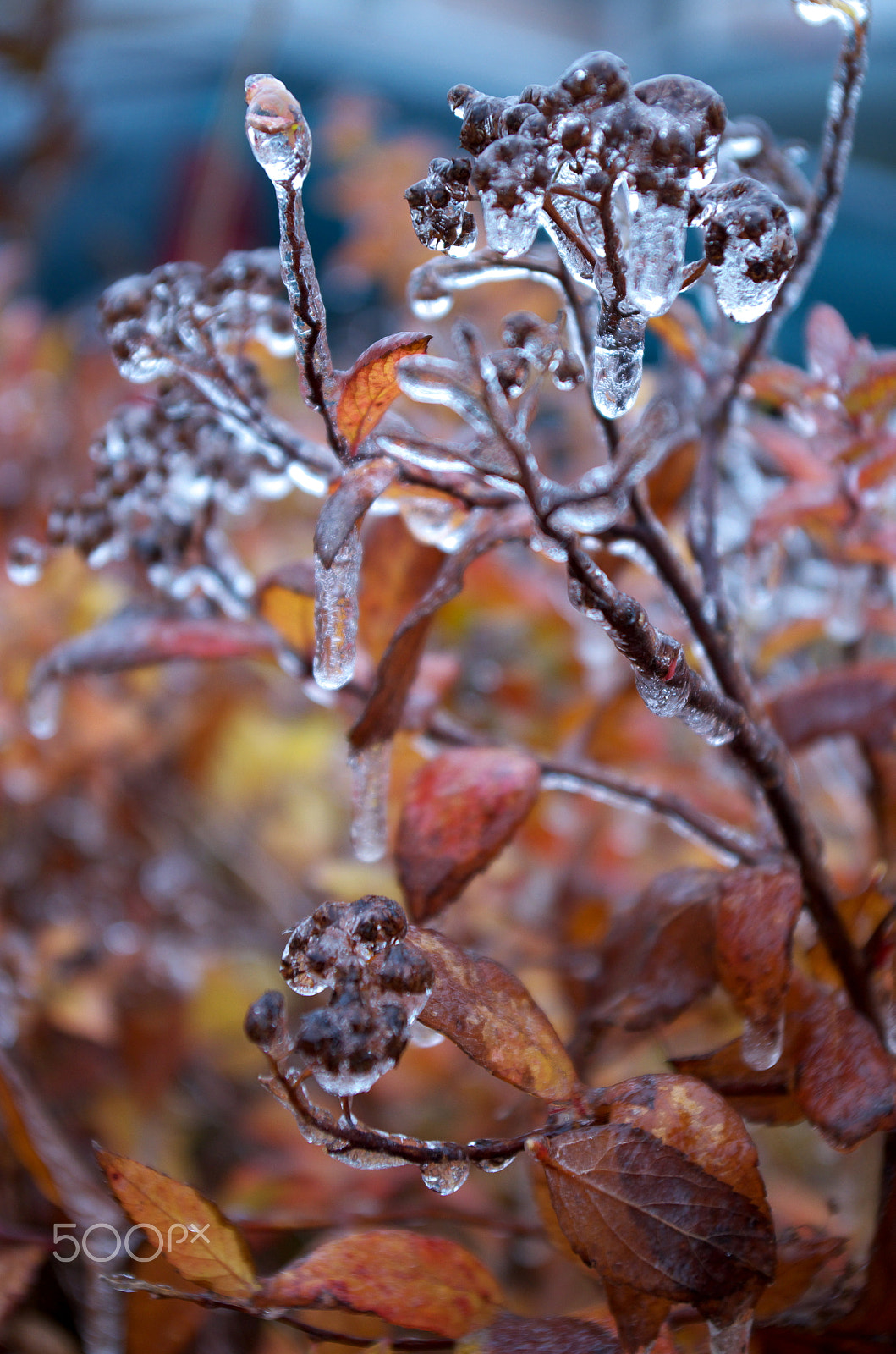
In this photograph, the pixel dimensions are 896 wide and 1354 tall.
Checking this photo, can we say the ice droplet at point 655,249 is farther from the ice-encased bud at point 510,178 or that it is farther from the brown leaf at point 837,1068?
the brown leaf at point 837,1068

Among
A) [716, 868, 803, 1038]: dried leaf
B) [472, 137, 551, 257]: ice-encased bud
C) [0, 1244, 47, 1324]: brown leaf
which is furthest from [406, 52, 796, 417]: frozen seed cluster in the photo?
[0, 1244, 47, 1324]: brown leaf

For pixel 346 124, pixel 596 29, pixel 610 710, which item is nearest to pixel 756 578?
pixel 610 710

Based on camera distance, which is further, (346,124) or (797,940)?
(346,124)

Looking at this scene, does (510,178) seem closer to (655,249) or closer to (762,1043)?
(655,249)

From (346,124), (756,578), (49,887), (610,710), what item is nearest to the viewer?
(756,578)

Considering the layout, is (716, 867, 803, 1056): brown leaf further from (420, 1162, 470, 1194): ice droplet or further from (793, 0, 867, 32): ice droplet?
(793, 0, 867, 32): ice droplet

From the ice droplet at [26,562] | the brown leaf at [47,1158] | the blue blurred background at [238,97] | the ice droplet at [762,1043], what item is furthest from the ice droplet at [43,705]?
the blue blurred background at [238,97]

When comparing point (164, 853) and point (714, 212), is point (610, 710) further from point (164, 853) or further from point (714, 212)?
point (164, 853)

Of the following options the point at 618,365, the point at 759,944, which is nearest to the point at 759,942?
the point at 759,944
